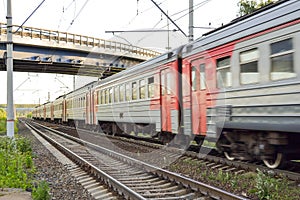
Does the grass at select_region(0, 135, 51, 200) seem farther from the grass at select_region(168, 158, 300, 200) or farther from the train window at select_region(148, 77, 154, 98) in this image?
the train window at select_region(148, 77, 154, 98)

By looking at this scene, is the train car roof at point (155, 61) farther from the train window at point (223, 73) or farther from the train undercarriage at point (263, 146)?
the train undercarriage at point (263, 146)

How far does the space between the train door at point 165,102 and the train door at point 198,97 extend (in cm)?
167

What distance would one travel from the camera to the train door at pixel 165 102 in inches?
491

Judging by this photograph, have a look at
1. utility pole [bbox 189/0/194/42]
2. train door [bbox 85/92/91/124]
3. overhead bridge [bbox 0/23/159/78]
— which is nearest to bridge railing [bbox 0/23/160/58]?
overhead bridge [bbox 0/23/159/78]

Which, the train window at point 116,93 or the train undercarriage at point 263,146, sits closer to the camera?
the train undercarriage at point 263,146

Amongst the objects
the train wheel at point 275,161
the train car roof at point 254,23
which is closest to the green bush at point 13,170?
the train wheel at point 275,161

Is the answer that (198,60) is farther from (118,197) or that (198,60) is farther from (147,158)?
(118,197)

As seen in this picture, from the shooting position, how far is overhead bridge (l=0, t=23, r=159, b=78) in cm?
3251

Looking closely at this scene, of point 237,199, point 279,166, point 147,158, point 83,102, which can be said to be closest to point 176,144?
point 147,158

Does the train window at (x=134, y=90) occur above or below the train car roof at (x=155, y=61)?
below

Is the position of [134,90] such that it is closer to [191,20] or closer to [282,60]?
[191,20]

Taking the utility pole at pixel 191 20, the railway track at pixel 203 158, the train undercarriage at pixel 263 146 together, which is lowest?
the railway track at pixel 203 158

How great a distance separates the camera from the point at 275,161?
8.73 m

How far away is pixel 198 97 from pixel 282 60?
3.32 meters
